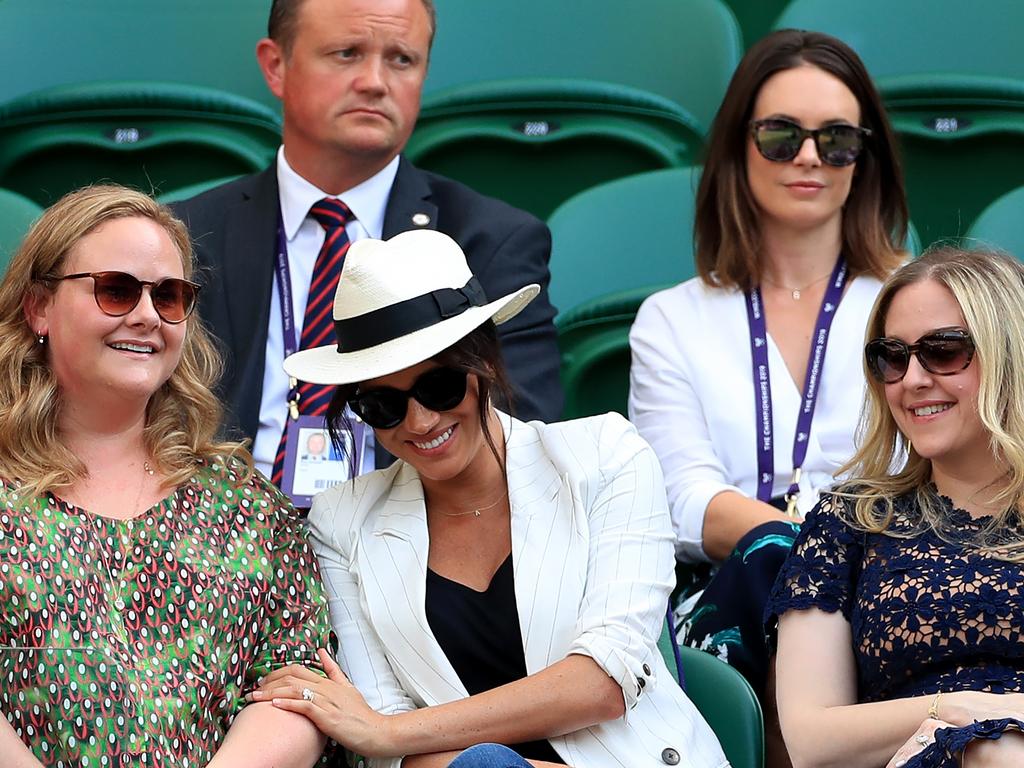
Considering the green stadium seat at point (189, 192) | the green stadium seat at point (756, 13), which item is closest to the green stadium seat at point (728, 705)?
the green stadium seat at point (189, 192)

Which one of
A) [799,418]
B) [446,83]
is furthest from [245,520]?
[446,83]

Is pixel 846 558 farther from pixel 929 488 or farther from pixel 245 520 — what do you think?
pixel 245 520

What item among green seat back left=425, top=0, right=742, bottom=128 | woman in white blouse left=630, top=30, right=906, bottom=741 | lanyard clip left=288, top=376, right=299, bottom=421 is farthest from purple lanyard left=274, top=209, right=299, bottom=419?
green seat back left=425, top=0, right=742, bottom=128

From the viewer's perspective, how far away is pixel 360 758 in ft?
8.09

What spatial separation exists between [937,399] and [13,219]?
2.02 m

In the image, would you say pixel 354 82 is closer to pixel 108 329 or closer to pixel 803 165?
pixel 803 165

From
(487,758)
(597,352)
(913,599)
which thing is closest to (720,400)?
(597,352)

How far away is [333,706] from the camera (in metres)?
2.41

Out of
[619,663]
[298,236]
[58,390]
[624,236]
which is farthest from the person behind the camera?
[624,236]

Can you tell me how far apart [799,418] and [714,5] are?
1.71 meters

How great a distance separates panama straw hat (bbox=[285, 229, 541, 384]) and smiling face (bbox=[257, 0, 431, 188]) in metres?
0.97

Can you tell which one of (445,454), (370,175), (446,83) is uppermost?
(446,83)

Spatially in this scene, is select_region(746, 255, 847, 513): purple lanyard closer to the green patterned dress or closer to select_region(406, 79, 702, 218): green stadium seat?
select_region(406, 79, 702, 218): green stadium seat

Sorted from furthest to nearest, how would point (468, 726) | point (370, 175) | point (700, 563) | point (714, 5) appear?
point (714, 5)
point (370, 175)
point (700, 563)
point (468, 726)
